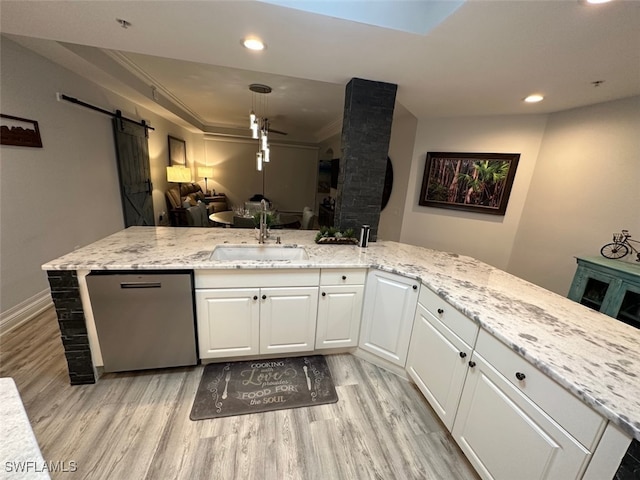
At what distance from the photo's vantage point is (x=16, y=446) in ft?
1.72

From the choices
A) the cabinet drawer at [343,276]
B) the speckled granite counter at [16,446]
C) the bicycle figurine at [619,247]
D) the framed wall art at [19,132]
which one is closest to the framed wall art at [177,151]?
the framed wall art at [19,132]

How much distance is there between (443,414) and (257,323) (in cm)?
133

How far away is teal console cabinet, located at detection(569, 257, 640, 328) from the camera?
1.92 meters

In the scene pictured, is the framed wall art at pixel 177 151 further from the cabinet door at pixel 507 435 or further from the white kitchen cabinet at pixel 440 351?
the cabinet door at pixel 507 435

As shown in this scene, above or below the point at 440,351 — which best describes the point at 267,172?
above

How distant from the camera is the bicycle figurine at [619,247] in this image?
2.13 m

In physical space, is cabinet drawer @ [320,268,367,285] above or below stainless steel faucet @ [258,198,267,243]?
below

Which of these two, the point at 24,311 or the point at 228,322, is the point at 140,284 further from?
the point at 24,311

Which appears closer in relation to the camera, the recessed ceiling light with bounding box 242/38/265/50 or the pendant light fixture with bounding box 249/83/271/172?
the recessed ceiling light with bounding box 242/38/265/50

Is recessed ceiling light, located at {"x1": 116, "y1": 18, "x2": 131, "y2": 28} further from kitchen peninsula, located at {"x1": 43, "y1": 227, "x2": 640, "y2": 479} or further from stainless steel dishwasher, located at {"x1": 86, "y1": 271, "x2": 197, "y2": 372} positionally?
stainless steel dishwasher, located at {"x1": 86, "y1": 271, "x2": 197, "y2": 372}

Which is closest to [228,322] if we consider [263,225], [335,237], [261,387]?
[261,387]

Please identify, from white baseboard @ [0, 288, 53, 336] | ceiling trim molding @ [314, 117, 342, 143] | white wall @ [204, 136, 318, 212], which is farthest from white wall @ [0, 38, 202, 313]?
white wall @ [204, 136, 318, 212]

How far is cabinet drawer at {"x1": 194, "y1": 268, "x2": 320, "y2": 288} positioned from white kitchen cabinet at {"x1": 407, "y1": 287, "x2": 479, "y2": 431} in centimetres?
79

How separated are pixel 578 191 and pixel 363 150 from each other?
2.22 metres
